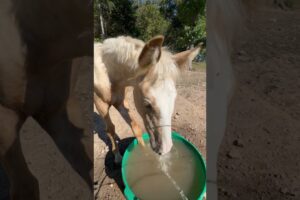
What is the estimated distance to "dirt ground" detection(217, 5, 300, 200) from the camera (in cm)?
87

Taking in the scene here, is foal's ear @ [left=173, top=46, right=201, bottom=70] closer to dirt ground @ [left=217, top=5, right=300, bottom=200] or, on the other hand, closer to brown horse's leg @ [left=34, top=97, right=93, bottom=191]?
dirt ground @ [left=217, top=5, right=300, bottom=200]

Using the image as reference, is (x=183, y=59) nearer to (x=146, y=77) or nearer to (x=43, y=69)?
(x=146, y=77)

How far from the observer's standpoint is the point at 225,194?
41.0 inches

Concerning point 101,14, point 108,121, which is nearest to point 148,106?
point 108,121

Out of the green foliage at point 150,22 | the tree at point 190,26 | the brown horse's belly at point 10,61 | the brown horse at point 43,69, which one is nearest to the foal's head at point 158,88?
the brown horse at point 43,69

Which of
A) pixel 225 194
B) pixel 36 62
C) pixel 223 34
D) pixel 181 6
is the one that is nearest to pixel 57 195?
pixel 36 62

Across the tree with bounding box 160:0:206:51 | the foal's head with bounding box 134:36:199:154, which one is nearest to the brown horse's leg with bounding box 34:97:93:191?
the foal's head with bounding box 134:36:199:154

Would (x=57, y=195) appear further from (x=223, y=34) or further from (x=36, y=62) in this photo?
(x=223, y=34)

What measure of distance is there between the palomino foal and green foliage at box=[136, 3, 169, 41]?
13.7 ft

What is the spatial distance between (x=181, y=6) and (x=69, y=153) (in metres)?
4.35

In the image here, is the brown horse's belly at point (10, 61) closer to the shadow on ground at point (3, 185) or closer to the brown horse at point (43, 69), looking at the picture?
the brown horse at point (43, 69)

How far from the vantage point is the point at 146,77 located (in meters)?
1.43

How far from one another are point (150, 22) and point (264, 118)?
5063 mm

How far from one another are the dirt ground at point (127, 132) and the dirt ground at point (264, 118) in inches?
24.1
